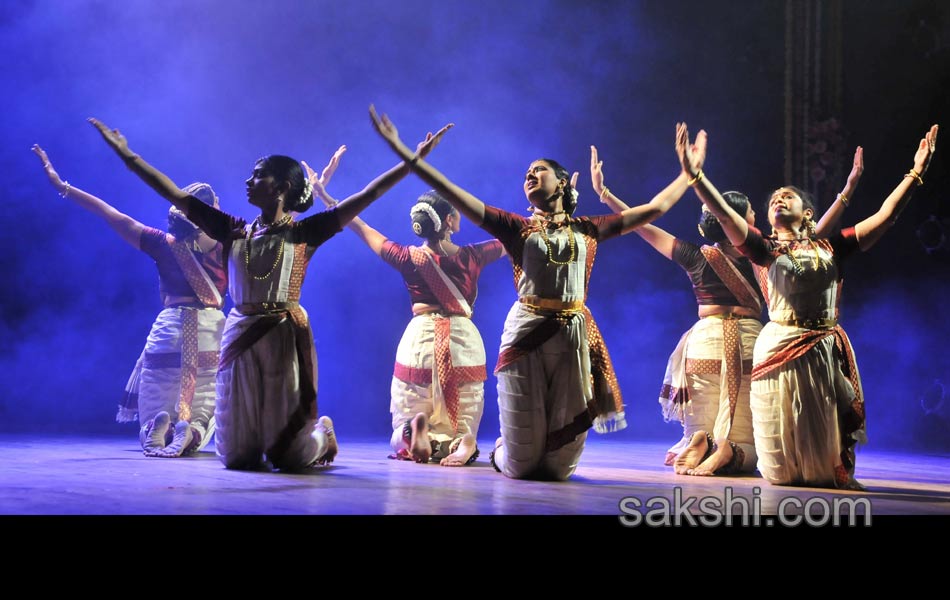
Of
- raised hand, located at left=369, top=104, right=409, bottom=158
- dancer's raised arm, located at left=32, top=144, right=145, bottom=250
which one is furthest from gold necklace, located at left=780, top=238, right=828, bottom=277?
dancer's raised arm, located at left=32, top=144, right=145, bottom=250

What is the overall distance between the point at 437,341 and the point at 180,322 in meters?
1.37

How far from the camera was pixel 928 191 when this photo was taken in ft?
21.8

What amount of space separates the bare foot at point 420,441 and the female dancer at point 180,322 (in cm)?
111

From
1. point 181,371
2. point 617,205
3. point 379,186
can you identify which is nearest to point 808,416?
point 617,205

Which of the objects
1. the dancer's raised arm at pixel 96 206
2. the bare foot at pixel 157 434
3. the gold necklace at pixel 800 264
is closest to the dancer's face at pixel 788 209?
the gold necklace at pixel 800 264

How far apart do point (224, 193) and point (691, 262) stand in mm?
4052

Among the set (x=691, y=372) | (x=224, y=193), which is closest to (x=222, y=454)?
(x=691, y=372)

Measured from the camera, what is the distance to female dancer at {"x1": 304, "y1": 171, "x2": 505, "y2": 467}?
16.2ft

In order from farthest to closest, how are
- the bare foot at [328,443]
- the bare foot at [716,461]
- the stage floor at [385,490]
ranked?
1. the bare foot at [716,461]
2. the bare foot at [328,443]
3. the stage floor at [385,490]

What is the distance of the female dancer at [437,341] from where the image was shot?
4.94 m

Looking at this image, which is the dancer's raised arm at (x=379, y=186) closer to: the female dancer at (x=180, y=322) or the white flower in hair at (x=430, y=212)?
the white flower in hair at (x=430, y=212)

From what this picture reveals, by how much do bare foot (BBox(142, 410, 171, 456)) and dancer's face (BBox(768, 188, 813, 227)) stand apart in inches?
123

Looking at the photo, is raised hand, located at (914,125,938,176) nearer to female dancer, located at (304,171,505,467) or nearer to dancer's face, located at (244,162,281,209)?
female dancer, located at (304,171,505,467)
